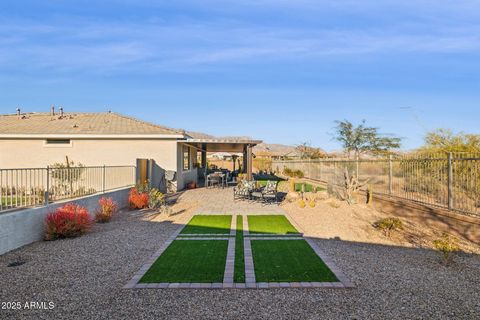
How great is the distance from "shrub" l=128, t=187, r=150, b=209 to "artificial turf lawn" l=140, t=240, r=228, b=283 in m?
5.71

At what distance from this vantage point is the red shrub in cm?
809

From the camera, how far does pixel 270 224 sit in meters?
9.98

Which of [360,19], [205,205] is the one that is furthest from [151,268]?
[360,19]

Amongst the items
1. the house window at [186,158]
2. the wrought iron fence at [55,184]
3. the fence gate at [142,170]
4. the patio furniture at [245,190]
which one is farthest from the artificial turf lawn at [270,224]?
the house window at [186,158]

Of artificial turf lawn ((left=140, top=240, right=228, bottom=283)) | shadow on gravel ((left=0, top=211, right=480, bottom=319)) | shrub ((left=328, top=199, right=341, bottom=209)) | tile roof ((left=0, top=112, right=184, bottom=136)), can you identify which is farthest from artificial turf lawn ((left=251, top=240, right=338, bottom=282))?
tile roof ((left=0, top=112, right=184, bottom=136))

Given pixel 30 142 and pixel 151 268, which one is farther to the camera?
pixel 30 142

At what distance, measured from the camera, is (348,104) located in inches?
1091

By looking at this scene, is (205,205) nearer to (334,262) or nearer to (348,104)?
(334,262)

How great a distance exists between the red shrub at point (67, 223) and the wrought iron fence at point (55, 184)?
54 cm

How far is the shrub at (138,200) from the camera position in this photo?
13.0 metres

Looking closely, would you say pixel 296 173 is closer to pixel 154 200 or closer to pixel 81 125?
Result: pixel 81 125

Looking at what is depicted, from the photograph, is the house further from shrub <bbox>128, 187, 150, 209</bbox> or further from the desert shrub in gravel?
the desert shrub in gravel

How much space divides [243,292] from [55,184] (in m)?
7.18

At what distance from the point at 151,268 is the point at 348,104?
25032 millimetres
